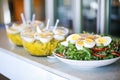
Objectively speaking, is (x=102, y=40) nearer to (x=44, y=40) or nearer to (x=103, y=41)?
(x=103, y=41)

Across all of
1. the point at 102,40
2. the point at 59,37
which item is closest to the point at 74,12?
the point at 59,37

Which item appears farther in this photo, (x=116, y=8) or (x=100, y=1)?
(x=116, y=8)

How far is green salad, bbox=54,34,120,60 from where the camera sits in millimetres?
1059

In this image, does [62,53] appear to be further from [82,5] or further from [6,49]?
[82,5]

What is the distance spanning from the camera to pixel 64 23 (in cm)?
257

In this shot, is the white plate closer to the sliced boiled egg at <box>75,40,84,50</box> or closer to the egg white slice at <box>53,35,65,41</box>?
the sliced boiled egg at <box>75,40,84,50</box>

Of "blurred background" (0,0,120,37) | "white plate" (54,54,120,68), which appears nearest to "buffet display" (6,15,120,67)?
"white plate" (54,54,120,68)

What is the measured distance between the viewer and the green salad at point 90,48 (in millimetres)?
1059

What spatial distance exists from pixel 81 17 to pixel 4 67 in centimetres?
95

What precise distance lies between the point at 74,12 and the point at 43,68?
3.62ft

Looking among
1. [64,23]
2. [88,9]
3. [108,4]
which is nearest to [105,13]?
[108,4]

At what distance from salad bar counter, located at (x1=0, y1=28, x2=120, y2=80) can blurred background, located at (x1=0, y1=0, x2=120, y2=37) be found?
2.53 feet

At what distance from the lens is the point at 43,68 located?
3.84ft

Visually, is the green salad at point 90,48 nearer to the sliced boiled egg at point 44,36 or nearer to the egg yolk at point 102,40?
the egg yolk at point 102,40
